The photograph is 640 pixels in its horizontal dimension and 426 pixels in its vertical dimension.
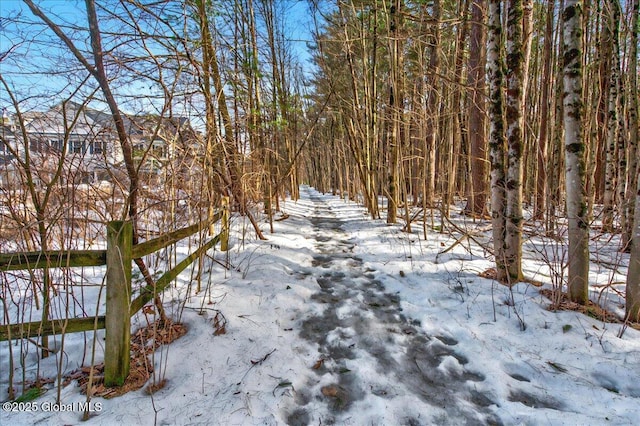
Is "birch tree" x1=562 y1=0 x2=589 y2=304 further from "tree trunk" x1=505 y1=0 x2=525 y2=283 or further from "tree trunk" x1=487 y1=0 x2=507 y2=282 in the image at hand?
"tree trunk" x1=487 y1=0 x2=507 y2=282

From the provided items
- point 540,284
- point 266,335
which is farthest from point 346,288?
point 540,284

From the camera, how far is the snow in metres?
2.05

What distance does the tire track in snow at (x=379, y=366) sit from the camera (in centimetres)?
210

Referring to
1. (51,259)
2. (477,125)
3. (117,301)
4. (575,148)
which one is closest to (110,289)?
(117,301)

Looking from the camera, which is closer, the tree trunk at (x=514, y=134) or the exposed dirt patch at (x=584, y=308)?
the exposed dirt patch at (x=584, y=308)

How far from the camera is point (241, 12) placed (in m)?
8.09

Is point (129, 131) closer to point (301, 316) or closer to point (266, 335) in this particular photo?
point (266, 335)

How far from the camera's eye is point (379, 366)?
8.56 ft

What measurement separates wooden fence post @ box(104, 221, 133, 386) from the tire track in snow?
4.62 feet

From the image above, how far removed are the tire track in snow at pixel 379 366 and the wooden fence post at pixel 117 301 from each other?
1407 millimetres

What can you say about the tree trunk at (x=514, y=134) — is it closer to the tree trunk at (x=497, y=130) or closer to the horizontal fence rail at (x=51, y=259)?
the tree trunk at (x=497, y=130)

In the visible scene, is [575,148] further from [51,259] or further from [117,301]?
[51,259]

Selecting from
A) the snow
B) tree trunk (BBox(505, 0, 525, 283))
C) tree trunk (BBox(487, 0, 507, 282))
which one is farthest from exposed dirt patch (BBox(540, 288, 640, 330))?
tree trunk (BBox(487, 0, 507, 282))

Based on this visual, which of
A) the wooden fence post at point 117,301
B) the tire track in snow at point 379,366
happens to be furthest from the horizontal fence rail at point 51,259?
the tire track in snow at point 379,366
